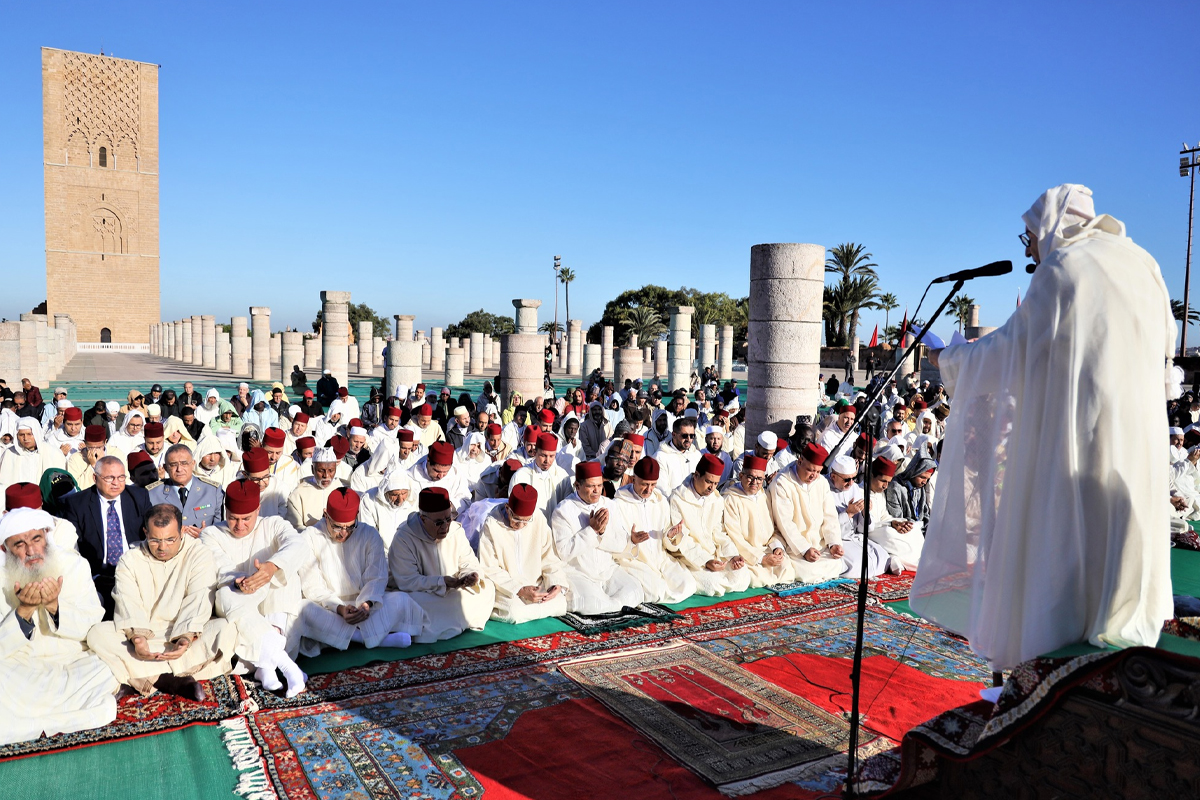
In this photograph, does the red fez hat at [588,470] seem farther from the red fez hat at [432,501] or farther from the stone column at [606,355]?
the stone column at [606,355]

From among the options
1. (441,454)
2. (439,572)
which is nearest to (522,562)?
(439,572)

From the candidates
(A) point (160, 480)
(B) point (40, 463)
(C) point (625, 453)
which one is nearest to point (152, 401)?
(B) point (40, 463)

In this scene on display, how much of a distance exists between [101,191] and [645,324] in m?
31.5

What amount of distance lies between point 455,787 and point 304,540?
6.78 feet

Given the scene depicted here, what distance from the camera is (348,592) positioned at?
16.9ft

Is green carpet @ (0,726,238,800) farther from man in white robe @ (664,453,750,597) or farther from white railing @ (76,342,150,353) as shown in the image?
white railing @ (76,342,150,353)

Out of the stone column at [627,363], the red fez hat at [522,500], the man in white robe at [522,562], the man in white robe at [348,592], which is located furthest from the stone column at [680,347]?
the man in white robe at [348,592]

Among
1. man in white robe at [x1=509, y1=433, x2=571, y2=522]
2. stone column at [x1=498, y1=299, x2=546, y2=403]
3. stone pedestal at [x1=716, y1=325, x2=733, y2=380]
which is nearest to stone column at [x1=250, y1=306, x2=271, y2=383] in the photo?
stone column at [x1=498, y1=299, x2=546, y2=403]

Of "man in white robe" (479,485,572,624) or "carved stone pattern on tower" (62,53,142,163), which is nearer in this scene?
"man in white robe" (479,485,572,624)

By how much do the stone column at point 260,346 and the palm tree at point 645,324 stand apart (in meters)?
20.8

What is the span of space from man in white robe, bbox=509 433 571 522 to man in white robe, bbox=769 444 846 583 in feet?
Answer: 5.62

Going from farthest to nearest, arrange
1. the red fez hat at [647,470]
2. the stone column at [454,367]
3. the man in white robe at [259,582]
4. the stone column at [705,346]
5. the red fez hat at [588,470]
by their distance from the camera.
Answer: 1. the stone column at [705,346]
2. the stone column at [454,367]
3. the red fez hat at [647,470]
4. the red fez hat at [588,470]
5. the man in white robe at [259,582]

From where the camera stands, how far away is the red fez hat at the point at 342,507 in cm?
508

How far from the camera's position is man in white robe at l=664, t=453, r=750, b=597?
611 cm
